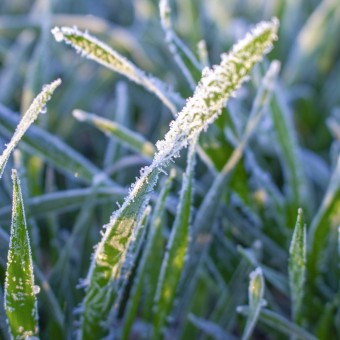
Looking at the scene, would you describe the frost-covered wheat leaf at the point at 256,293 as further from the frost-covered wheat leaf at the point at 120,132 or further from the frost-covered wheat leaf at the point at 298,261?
the frost-covered wheat leaf at the point at 120,132

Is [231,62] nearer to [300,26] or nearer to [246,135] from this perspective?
[246,135]

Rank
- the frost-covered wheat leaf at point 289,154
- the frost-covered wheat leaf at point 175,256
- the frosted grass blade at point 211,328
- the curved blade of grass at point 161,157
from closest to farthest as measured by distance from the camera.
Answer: the curved blade of grass at point 161,157 → the frost-covered wheat leaf at point 175,256 → the frosted grass blade at point 211,328 → the frost-covered wheat leaf at point 289,154

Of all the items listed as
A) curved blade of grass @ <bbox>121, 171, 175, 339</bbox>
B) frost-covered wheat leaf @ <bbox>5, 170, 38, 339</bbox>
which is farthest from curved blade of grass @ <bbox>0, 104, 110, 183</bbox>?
frost-covered wheat leaf @ <bbox>5, 170, 38, 339</bbox>

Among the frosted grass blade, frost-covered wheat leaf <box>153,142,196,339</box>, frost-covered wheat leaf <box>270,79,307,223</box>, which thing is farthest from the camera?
frost-covered wheat leaf <box>270,79,307,223</box>

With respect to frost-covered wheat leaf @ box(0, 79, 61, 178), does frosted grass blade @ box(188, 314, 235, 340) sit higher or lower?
lower

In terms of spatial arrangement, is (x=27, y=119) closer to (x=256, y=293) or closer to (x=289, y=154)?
(x=256, y=293)

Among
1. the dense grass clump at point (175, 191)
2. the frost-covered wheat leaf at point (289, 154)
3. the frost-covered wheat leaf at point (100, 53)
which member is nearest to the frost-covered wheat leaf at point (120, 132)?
the dense grass clump at point (175, 191)

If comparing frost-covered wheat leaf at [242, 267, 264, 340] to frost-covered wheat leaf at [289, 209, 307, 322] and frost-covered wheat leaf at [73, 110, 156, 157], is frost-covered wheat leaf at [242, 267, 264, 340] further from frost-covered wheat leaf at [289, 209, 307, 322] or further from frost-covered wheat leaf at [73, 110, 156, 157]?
frost-covered wheat leaf at [73, 110, 156, 157]
